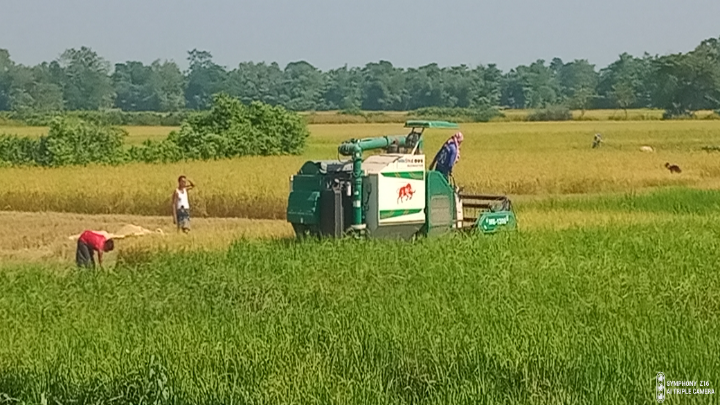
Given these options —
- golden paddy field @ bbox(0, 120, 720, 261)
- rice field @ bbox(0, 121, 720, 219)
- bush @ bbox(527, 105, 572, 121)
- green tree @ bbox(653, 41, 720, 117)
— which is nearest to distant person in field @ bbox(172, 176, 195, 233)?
→ golden paddy field @ bbox(0, 120, 720, 261)

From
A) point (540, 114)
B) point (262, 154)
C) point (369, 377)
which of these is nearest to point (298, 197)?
point (369, 377)

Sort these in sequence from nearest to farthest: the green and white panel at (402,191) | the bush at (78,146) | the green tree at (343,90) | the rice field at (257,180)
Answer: the green and white panel at (402,191) < the rice field at (257,180) < the bush at (78,146) < the green tree at (343,90)

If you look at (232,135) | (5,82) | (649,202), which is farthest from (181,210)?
(5,82)

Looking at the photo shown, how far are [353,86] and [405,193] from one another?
113624 mm

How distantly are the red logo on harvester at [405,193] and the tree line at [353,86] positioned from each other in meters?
77.2

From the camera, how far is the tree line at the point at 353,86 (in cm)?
9162

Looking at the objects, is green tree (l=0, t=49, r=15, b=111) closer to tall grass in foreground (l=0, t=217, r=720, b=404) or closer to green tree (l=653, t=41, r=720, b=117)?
green tree (l=653, t=41, r=720, b=117)

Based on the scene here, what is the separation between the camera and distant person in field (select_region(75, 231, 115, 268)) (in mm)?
13711

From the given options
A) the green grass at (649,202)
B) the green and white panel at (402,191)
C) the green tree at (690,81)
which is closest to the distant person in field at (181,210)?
the green and white panel at (402,191)

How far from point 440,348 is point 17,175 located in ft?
80.3

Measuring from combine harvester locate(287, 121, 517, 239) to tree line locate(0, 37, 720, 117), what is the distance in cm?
7653

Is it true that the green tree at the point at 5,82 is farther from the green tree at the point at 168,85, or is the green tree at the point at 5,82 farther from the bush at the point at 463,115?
the bush at the point at 463,115

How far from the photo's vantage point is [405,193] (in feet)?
46.2

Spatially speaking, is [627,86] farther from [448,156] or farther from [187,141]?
[448,156]
